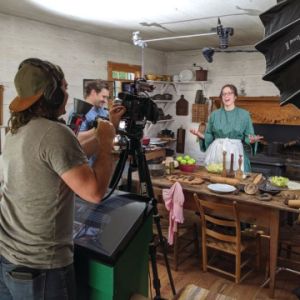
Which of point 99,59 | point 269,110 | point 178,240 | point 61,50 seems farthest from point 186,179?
point 269,110

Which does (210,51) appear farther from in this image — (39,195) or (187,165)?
(39,195)

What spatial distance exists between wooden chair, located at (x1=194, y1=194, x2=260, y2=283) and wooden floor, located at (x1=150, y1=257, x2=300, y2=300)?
60mm

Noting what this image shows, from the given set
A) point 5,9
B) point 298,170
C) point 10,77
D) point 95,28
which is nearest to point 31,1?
point 5,9

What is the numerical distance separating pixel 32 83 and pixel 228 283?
2.14 meters

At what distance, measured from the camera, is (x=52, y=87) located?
3.39 ft

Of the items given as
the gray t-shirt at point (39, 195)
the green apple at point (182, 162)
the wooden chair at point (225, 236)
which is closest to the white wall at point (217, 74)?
the green apple at point (182, 162)

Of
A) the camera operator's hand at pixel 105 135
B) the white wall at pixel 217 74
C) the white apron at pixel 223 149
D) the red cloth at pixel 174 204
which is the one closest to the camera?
the camera operator's hand at pixel 105 135

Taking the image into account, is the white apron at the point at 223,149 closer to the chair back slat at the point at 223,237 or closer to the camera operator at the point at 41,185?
the chair back slat at the point at 223,237

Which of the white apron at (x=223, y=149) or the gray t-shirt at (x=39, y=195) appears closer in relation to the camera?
the gray t-shirt at (x=39, y=195)

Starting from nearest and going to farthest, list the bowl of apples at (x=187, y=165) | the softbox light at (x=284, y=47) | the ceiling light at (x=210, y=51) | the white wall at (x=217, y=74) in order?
the softbox light at (x=284, y=47), the bowl of apples at (x=187, y=165), the ceiling light at (x=210, y=51), the white wall at (x=217, y=74)

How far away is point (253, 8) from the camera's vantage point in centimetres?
285

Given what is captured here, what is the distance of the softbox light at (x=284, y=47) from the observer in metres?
0.98

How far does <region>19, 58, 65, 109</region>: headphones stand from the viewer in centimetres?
103

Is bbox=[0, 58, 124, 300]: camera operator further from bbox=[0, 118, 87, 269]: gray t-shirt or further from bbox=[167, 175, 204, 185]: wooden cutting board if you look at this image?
bbox=[167, 175, 204, 185]: wooden cutting board
